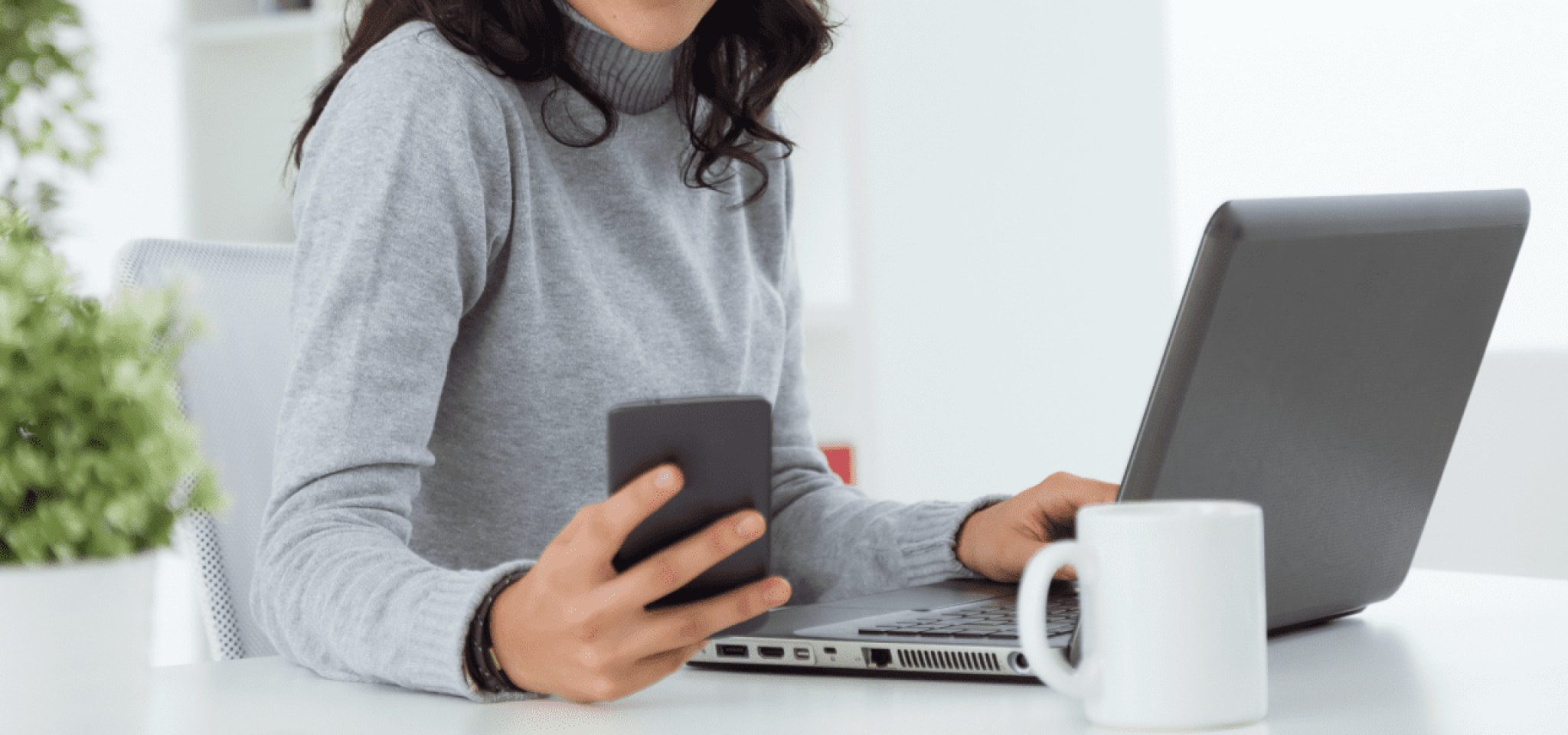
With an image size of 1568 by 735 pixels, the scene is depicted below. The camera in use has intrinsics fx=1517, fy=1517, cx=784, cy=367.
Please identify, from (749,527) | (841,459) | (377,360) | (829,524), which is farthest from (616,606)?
(841,459)

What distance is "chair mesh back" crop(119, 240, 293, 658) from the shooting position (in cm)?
126

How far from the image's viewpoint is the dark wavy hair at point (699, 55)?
45.3 inches

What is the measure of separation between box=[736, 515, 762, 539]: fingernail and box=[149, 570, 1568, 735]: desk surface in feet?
0.29

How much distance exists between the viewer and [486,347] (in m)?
1.16

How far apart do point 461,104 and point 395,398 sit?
25 centimetres

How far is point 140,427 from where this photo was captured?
606 mm

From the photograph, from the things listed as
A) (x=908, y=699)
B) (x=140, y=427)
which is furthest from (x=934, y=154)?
(x=140, y=427)

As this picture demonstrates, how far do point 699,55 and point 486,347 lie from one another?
14.5 inches

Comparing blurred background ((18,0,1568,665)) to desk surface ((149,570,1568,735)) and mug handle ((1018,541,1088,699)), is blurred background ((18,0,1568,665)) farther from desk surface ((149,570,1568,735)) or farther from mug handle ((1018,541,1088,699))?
mug handle ((1018,541,1088,699))

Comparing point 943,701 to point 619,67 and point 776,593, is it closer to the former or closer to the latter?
point 776,593

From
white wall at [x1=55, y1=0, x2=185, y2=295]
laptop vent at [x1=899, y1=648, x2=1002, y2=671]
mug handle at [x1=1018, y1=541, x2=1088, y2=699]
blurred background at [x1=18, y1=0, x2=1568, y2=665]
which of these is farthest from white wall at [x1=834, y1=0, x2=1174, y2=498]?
white wall at [x1=55, y1=0, x2=185, y2=295]

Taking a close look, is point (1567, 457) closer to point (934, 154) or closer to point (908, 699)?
point (934, 154)

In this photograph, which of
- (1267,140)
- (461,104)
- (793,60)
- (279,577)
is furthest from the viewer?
(1267,140)

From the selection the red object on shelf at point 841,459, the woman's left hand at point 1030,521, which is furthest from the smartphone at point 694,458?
the red object on shelf at point 841,459
